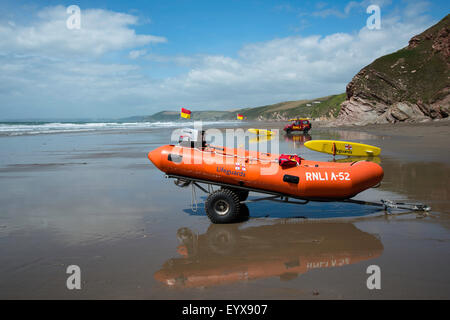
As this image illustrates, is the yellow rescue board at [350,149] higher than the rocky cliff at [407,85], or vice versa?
the rocky cliff at [407,85]

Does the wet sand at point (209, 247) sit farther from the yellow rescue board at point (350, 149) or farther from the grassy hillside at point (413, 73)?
the grassy hillside at point (413, 73)

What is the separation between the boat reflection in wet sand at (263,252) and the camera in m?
4.96

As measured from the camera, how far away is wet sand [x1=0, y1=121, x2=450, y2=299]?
14.9 feet

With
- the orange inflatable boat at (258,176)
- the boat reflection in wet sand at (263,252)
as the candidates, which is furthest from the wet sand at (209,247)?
the orange inflatable boat at (258,176)

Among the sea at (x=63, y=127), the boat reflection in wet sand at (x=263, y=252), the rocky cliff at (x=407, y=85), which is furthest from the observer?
the sea at (x=63, y=127)

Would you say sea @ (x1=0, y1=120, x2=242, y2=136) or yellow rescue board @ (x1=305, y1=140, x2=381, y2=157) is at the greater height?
sea @ (x1=0, y1=120, x2=242, y2=136)

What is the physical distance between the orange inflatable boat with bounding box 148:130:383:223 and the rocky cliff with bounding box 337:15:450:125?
131 feet

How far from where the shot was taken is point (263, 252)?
5.78m

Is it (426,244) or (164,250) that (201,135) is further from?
(426,244)

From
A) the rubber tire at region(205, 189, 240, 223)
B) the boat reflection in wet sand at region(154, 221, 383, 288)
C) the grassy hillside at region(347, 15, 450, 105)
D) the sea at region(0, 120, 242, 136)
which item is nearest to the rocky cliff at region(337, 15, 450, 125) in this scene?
the grassy hillside at region(347, 15, 450, 105)

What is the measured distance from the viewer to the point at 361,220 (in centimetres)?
735

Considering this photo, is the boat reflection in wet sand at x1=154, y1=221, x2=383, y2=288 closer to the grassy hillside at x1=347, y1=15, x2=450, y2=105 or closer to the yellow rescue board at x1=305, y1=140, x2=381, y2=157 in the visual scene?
the yellow rescue board at x1=305, y1=140, x2=381, y2=157

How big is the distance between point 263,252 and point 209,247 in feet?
3.19
